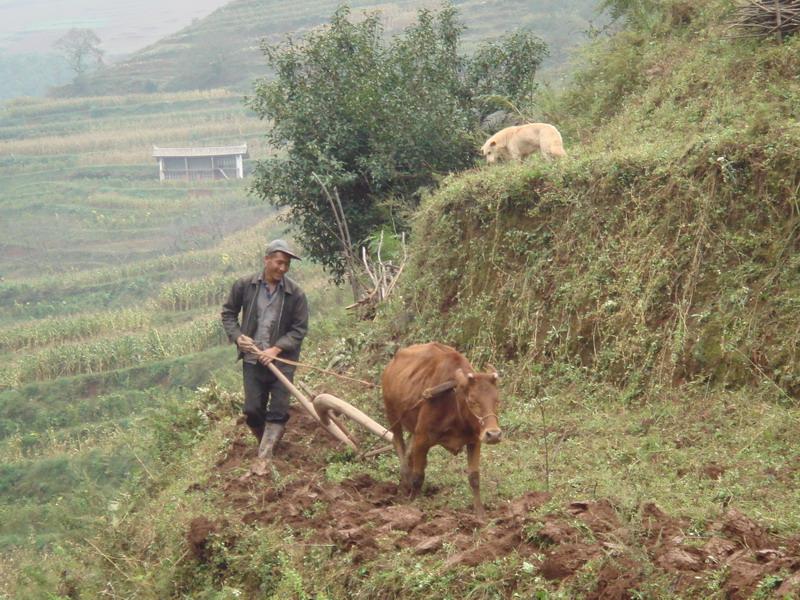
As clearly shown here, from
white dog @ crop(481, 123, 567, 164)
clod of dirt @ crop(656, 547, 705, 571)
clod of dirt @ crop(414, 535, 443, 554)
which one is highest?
white dog @ crop(481, 123, 567, 164)

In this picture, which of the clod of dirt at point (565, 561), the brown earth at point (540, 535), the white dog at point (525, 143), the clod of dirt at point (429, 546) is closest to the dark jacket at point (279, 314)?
the brown earth at point (540, 535)

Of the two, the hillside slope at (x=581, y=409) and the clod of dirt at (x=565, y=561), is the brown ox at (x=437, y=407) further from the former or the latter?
the clod of dirt at (x=565, y=561)

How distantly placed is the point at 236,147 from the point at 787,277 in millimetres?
64610

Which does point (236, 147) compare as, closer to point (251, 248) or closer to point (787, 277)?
point (251, 248)

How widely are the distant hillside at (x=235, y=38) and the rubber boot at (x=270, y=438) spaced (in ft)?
242

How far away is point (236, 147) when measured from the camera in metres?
72.2

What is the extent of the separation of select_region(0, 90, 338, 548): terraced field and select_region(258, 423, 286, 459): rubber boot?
1792mm

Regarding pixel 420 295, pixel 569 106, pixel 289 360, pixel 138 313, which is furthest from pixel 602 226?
pixel 138 313

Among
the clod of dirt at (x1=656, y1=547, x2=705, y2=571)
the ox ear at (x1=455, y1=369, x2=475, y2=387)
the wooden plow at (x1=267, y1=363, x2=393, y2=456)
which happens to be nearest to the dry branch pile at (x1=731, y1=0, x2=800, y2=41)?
the wooden plow at (x1=267, y1=363, x2=393, y2=456)

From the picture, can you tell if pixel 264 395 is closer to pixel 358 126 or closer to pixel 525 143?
pixel 525 143

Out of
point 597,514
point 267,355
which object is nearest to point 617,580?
point 597,514

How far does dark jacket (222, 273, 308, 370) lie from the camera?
32.3ft

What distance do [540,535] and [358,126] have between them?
15418 mm

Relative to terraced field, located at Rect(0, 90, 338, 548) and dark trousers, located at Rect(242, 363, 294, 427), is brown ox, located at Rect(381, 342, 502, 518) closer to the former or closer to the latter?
dark trousers, located at Rect(242, 363, 294, 427)
